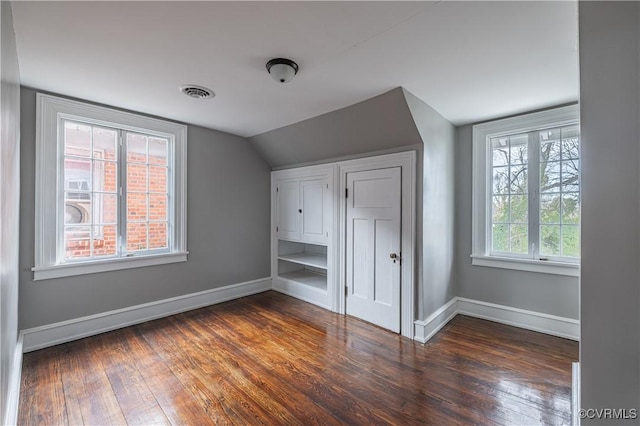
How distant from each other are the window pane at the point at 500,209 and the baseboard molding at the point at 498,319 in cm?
101

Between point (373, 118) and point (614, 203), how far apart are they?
2.00 metres

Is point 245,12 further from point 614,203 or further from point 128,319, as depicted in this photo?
point 128,319

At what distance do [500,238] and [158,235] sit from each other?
13.6 ft

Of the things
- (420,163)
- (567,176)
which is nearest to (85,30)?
(420,163)

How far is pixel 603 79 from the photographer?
1091mm

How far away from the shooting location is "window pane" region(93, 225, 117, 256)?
9.46 feet

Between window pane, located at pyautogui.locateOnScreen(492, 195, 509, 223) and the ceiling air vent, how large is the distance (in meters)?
3.34

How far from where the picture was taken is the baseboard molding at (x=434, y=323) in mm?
2732

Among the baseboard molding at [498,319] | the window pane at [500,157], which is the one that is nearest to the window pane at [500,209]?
the window pane at [500,157]

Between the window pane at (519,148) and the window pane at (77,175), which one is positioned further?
the window pane at (519,148)

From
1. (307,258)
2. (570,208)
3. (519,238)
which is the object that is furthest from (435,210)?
(307,258)

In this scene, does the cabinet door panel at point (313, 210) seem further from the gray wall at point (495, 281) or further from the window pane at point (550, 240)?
the window pane at point (550, 240)

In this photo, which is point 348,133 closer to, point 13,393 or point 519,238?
point 519,238

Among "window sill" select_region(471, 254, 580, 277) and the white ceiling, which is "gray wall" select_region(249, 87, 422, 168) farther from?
"window sill" select_region(471, 254, 580, 277)
